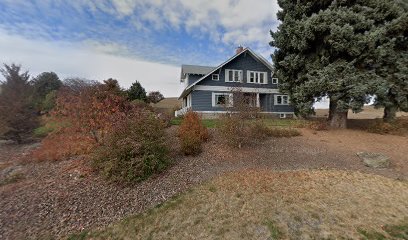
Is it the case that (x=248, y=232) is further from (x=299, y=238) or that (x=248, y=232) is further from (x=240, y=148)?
(x=240, y=148)

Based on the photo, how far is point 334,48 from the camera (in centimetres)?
1218

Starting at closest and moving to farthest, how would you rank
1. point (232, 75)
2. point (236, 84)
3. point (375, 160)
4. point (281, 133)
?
point (375, 160) → point (281, 133) → point (236, 84) → point (232, 75)

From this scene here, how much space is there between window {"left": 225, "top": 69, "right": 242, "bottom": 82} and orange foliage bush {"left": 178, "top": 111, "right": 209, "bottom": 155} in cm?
1396

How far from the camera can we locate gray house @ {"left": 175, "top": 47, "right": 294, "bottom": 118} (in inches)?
889

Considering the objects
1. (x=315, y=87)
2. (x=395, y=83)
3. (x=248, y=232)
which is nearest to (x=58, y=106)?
(x=248, y=232)

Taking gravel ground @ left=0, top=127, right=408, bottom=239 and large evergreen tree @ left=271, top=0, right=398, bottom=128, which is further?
large evergreen tree @ left=271, top=0, right=398, bottom=128

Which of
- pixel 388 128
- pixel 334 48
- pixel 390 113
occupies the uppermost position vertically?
pixel 334 48

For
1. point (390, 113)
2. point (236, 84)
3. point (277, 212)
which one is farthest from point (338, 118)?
point (277, 212)

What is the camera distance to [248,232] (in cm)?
463

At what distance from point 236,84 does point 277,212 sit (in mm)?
17875

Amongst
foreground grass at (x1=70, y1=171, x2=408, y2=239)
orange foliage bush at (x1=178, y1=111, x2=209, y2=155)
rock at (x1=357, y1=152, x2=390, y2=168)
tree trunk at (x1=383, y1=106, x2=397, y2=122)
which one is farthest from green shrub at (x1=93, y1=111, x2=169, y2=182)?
tree trunk at (x1=383, y1=106, x2=397, y2=122)

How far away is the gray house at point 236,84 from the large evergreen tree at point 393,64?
10.0m

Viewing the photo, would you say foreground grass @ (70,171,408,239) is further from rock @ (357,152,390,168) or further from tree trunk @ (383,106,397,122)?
tree trunk @ (383,106,397,122)

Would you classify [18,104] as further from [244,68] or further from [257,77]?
[257,77]
